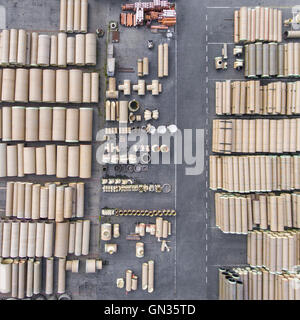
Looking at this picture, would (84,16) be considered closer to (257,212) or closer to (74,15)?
(74,15)

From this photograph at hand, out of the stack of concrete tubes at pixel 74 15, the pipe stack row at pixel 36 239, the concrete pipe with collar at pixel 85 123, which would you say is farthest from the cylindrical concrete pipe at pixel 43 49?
the pipe stack row at pixel 36 239

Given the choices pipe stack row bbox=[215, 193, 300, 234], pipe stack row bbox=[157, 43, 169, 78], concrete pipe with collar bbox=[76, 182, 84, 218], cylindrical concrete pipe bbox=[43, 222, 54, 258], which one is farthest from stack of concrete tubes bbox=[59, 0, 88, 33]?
pipe stack row bbox=[215, 193, 300, 234]

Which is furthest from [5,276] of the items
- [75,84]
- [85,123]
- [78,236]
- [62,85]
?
[75,84]

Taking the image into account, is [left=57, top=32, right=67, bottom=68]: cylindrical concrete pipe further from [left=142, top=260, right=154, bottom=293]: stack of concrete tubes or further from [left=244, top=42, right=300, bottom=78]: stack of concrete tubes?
[left=142, top=260, right=154, bottom=293]: stack of concrete tubes

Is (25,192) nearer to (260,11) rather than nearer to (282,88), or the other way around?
(282,88)

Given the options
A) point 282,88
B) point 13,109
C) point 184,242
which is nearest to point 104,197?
point 184,242

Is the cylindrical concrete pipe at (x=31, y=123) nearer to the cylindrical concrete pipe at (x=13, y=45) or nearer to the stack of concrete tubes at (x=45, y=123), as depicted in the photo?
the stack of concrete tubes at (x=45, y=123)
